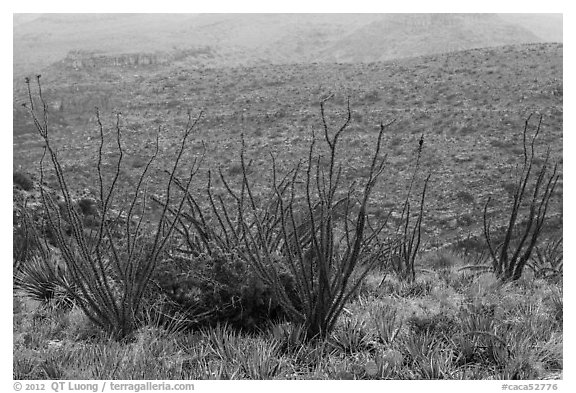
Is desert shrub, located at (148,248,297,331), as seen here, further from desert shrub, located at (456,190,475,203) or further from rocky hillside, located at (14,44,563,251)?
desert shrub, located at (456,190,475,203)

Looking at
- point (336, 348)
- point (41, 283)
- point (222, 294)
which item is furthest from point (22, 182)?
point (336, 348)

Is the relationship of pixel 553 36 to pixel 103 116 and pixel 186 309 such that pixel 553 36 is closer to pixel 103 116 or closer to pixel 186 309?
pixel 103 116

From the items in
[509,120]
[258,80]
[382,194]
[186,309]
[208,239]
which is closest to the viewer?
[186,309]

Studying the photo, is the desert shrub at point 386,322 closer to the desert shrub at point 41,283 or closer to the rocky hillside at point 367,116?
the desert shrub at point 41,283

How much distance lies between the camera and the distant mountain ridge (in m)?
81.7

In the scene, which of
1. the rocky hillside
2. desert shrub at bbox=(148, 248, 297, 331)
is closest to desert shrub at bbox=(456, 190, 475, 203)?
the rocky hillside

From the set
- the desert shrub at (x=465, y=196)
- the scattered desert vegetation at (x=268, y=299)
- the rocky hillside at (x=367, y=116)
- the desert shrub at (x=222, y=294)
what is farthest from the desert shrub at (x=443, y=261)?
the desert shrub at (x=465, y=196)

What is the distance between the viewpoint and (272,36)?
102625mm

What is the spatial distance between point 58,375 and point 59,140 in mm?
30239

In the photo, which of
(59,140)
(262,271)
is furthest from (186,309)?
(59,140)

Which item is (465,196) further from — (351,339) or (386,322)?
(351,339)

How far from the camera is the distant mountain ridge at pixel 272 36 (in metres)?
81.7

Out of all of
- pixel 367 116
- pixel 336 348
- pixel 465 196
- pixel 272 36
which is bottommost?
pixel 465 196

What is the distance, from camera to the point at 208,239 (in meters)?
5.78
